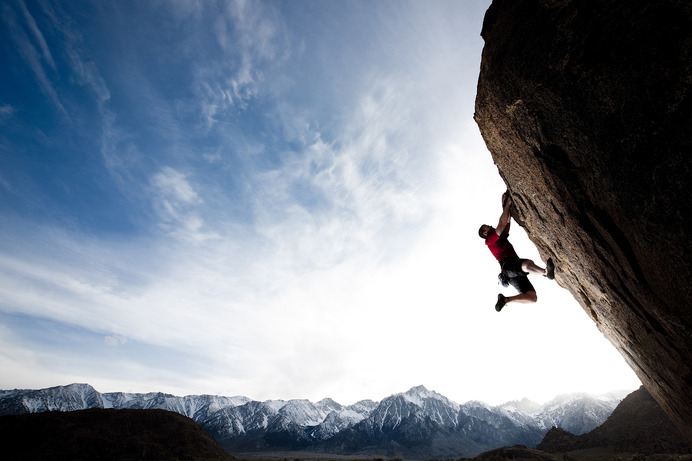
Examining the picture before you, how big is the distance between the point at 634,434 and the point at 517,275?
318ft

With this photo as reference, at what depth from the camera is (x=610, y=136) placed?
142 inches

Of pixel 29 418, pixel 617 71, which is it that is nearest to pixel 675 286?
pixel 617 71

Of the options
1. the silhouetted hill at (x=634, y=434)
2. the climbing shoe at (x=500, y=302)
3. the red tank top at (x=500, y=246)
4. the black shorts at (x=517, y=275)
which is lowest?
the silhouetted hill at (x=634, y=434)

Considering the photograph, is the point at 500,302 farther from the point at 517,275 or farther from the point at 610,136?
the point at 610,136

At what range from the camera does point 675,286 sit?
159 inches

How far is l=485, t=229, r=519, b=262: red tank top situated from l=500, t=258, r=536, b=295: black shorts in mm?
213

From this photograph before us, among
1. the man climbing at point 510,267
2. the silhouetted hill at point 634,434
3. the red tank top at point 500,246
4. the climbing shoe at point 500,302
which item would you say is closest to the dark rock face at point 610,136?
the man climbing at point 510,267

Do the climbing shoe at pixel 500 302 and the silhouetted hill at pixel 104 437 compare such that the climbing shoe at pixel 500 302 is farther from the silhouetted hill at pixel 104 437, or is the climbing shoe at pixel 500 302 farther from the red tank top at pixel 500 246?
the silhouetted hill at pixel 104 437

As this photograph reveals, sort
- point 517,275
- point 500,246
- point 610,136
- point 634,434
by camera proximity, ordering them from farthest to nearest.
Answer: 1. point 634,434
2. point 500,246
3. point 517,275
4. point 610,136

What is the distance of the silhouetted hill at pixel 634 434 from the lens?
5984 cm

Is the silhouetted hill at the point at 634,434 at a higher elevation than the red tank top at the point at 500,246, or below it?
below


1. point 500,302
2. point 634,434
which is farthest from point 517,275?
point 634,434

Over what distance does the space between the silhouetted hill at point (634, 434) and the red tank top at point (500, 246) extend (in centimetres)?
7962

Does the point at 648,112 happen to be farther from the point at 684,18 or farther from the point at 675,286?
the point at 675,286
